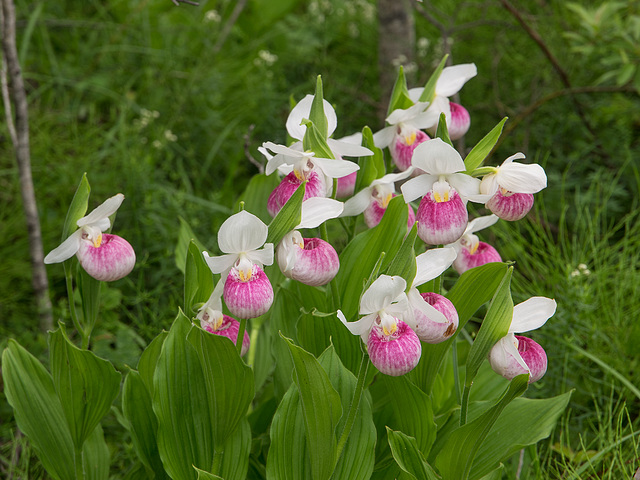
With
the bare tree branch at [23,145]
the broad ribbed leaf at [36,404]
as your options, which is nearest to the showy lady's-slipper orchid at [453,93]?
the broad ribbed leaf at [36,404]

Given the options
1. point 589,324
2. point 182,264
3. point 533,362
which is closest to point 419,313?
point 533,362

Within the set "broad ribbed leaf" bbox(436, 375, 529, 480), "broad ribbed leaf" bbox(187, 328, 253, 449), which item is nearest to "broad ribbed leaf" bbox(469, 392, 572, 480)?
"broad ribbed leaf" bbox(436, 375, 529, 480)

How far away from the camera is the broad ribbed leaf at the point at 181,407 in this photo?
1.02m

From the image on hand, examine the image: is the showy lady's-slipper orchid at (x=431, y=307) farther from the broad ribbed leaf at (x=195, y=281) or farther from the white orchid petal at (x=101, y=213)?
the white orchid petal at (x=101, y=213)

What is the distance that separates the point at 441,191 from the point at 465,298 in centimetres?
19

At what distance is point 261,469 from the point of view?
46.0 inches

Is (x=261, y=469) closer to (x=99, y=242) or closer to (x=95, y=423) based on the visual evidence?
(x=95, y=423)

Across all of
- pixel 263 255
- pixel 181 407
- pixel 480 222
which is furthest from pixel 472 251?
pixel 181 407

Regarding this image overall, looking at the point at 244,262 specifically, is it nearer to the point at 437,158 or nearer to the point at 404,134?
the point at 437,158

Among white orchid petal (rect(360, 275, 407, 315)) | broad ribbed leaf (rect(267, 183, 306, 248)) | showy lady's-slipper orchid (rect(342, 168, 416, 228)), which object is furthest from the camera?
showy lady's-slipper orchid (rect(342, 168, 416, 228))

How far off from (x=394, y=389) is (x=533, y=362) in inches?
9.2

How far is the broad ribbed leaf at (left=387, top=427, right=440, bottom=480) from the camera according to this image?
36.6 inches

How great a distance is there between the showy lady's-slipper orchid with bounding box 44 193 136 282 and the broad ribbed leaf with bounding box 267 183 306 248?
10.7 inches

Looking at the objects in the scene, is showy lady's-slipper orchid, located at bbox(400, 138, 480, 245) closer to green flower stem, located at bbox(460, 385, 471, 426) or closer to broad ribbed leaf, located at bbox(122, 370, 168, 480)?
green flower stem, located at bbox(460, 385, 471, 426)
